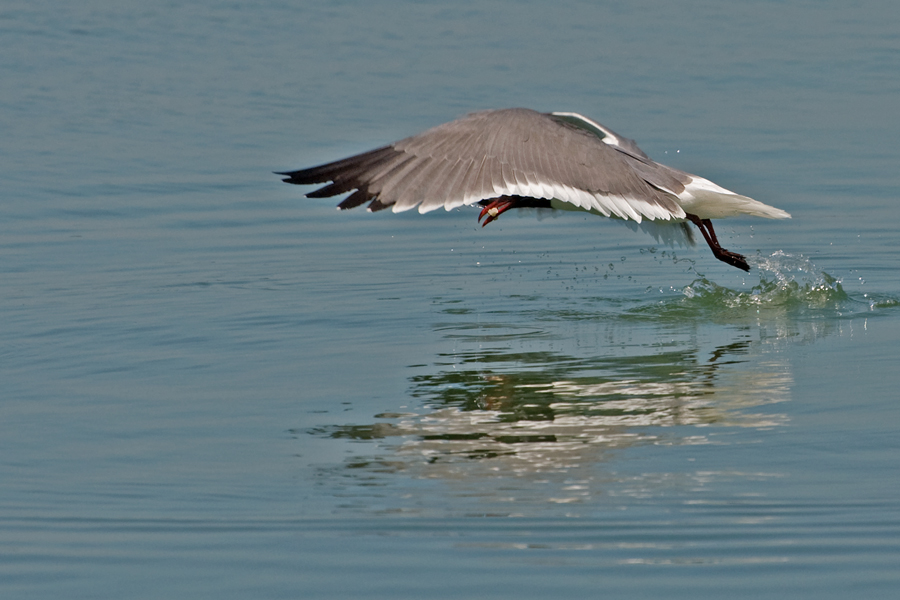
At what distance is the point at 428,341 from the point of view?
8531mm

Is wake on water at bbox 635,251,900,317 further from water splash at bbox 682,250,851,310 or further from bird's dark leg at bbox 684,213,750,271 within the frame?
bird's dark leg at bbox 684,213,750,271

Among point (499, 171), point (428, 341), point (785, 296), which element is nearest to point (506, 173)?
point (499, 171)

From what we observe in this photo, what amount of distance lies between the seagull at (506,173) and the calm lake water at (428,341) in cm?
95

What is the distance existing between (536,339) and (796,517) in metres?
3.49

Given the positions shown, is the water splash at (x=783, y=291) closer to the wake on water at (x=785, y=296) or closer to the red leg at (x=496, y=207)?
the wake on water at (x=785, y=296)

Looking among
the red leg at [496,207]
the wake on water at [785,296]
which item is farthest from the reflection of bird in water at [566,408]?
the wake on water at [785,296]

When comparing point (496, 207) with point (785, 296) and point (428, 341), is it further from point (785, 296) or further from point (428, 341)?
point (785, 296)

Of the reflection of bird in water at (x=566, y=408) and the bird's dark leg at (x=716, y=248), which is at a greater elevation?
the bird's dark leg at (x=716, y=248)

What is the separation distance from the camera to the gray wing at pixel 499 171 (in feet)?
24.4

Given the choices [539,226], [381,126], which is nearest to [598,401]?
[539,226]

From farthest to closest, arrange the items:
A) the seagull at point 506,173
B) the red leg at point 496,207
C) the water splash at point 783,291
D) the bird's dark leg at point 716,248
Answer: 1. the water splash at point 783,291
2. the bird's dark leg at point 716,248
3. the red leg at point 496,207
4. the seagull at point 506,173

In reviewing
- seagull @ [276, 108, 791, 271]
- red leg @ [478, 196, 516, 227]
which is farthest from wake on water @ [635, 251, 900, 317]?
seagull @ [276, 108, 791, 271]

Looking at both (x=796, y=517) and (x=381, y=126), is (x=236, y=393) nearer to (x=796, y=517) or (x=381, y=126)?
(x=796, y=517)

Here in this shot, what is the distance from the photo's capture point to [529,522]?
17.0ft
